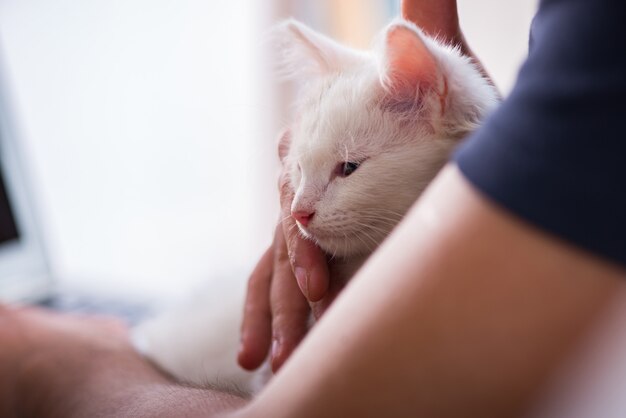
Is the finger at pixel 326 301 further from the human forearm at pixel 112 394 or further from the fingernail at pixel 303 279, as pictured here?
the human forearm at pixel 112 394

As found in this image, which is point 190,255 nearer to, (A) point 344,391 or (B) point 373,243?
(B) point 373,243

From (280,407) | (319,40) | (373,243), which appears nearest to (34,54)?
(319,40)

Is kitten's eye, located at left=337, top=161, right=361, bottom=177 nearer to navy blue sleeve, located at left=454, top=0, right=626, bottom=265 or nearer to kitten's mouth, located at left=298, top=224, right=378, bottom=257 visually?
kitten's mouth, located at left=298, top=224, right=378, bottom=257

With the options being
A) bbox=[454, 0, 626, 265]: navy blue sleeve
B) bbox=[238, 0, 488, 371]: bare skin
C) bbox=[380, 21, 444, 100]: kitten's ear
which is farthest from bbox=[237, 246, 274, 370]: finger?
bbox=[454, 0, 626, 265]: navy blue sleeve

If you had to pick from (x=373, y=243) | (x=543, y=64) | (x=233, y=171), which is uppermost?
(x=543, y=64)

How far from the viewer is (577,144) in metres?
0.30

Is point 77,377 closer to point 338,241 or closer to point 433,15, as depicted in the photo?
point 338,241

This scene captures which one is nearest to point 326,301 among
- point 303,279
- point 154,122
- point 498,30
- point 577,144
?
point 303,279

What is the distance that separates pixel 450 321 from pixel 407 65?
347mm

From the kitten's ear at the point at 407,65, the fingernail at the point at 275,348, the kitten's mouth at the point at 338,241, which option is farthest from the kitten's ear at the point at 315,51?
the fingernail at the point at 275,348

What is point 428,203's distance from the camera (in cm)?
36

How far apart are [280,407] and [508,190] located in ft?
0.66

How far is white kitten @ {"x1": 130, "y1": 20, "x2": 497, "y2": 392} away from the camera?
601 mm

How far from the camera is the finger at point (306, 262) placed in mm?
611
